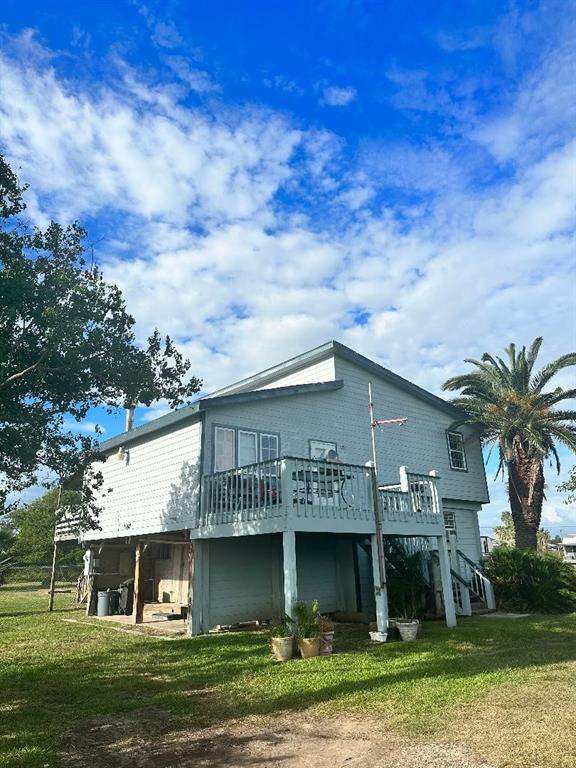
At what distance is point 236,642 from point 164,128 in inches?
421

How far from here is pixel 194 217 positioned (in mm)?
13039

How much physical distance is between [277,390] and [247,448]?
1816 mm

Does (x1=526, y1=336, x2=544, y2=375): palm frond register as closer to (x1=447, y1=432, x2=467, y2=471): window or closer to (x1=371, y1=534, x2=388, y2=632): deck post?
(x1=447, y1=432, x2=467, y2=471): window

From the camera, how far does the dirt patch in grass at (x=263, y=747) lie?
520 cm

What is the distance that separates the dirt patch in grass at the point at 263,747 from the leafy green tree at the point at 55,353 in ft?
23.0

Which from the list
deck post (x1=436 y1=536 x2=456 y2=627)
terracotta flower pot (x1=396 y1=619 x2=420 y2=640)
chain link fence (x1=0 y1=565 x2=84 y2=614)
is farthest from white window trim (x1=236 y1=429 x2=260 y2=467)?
chain link fence (x1=0 y1=565 x2=84 y2=614)

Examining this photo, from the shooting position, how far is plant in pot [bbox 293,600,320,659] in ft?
33.1

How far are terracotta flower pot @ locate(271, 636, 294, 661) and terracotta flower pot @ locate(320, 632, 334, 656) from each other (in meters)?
0.57

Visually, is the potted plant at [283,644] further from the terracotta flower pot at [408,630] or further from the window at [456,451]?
the window at [456,451]

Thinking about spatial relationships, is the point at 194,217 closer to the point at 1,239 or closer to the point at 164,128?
the point at 164,128

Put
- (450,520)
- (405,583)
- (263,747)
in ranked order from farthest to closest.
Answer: (450,520), (405,583), (263,747)

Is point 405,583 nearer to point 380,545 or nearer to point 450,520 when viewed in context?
point 380,545

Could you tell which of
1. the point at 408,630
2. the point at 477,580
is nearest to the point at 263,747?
the point at 408,630

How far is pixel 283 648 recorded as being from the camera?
10023 mm
